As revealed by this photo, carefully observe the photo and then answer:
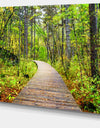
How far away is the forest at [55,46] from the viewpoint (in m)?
2.28

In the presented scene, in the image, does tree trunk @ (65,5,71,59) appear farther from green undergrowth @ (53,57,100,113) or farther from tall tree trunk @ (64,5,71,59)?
green undergrowth @ (53,57,100,113)

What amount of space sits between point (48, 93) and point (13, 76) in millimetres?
1076

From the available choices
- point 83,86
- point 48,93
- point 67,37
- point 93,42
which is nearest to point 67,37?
point 67,37

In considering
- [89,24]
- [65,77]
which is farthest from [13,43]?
[89,24]

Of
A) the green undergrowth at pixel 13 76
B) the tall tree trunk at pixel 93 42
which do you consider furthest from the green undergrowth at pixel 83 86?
the green undergrowth at pixel 13 76

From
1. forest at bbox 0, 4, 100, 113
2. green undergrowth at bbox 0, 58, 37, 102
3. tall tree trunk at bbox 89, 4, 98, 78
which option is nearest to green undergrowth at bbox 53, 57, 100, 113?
forest at bbox 0, 4, 100, 113

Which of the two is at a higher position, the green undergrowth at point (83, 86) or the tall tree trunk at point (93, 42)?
the tall tree trunk at point (93, 42)

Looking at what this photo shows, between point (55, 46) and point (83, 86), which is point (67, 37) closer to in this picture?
point (55, 46)

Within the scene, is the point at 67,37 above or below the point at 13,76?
above

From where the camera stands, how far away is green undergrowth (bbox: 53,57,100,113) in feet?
7.27

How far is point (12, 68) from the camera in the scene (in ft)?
10.0

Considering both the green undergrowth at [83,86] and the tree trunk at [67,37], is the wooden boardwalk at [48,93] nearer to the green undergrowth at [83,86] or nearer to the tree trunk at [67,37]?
the green undergrowth at [83,86]

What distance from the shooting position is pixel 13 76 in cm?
301

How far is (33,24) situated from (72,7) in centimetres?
100
